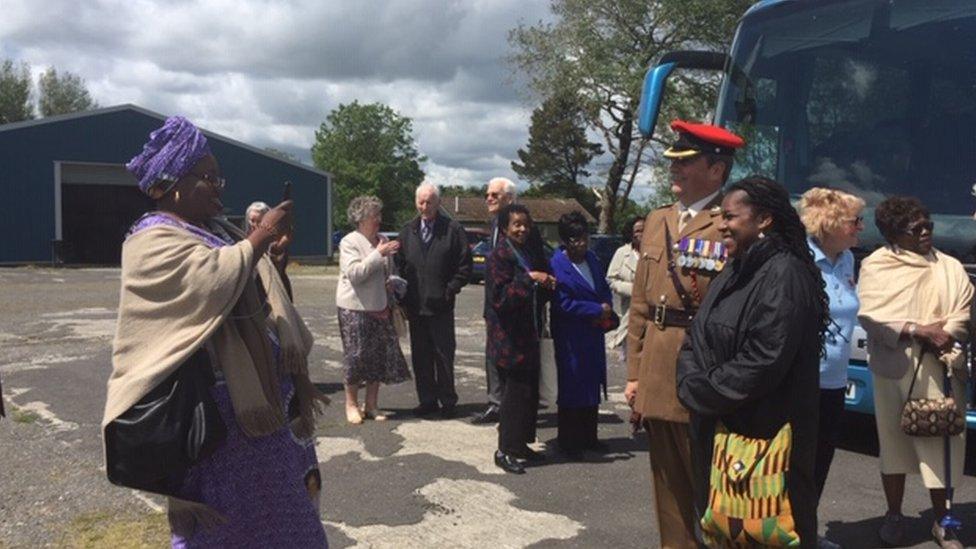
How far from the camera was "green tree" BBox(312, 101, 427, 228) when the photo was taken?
294ft

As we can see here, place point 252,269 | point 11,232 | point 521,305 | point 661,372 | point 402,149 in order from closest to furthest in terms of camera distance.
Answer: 1. point 252,269
2. point 661,372
3. point 521,305
4. point 11,232
5. point 402,149

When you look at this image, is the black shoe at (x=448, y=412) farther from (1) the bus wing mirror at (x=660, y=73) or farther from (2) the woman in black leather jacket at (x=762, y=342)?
(2) the woman in black leather jacket at (x=762, y=342)

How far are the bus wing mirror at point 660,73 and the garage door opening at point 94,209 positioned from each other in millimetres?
30494

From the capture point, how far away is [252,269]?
108 inches

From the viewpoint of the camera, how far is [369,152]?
93.4m

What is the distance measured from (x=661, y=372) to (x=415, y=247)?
4.13 meters

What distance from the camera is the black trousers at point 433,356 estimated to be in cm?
768

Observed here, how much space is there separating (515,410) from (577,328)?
0.77 m

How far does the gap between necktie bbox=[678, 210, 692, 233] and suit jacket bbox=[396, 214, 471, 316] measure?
12.2 feet

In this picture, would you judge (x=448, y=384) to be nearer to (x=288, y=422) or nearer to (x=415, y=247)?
(x=415, y=247)

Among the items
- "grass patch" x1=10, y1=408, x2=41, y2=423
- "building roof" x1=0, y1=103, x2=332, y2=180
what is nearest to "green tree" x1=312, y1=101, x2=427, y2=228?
"building roof" x1=0, y1=103, x2=332, y2=180

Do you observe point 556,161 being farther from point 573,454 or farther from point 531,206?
point 573,454

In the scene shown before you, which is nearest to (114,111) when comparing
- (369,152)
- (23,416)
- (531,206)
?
(23,416)

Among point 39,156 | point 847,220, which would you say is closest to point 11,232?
point 39,156
